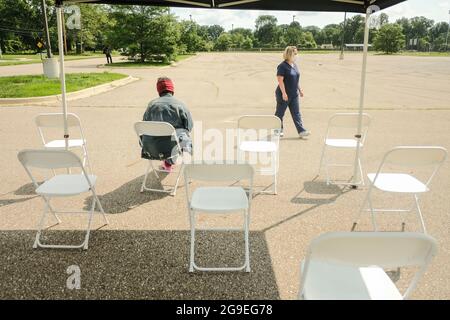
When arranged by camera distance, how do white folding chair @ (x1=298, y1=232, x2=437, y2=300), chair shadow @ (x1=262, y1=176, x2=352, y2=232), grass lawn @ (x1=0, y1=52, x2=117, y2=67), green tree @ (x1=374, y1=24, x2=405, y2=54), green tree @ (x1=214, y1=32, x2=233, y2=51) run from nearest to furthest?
→ white folding chair @ (x1=298, y1=232, x2=437, y2=300) → chair shadow @ (x1=262, y1=176, x2=352, y2=232) → grass lawn @ (x1=0, y1=52, x2=117, y2=67) → green tree @ (x1=374, y1=24, x2=405, y2=54) → green tree @ (x1=214, y1=32, x2=233, y2=51)

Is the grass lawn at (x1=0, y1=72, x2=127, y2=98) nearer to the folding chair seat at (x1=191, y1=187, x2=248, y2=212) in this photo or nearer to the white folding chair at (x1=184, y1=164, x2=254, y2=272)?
the folding chair seat at (x1=191, y1=187, x2=248, y2=212)

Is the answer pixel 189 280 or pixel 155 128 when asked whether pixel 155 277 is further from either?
pixel 155 128

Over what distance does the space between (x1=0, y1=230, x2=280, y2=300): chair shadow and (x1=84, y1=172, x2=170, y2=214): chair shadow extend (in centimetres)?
66

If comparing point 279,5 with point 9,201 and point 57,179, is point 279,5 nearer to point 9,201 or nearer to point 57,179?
point 57,179

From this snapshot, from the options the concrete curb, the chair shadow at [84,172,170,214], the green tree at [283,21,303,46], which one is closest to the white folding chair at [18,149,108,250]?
the chair shadow at [84,172,170,214]

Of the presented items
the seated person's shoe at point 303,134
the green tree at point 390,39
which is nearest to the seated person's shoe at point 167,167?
the seated person's shoe at point 303,134

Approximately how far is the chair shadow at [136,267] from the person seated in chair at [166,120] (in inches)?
57.5

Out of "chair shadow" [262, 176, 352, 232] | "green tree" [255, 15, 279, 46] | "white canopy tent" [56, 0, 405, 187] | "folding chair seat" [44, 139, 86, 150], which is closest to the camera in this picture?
"chair shadow" [262, 176, 352, 232]

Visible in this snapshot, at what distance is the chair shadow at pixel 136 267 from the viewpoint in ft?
10.0

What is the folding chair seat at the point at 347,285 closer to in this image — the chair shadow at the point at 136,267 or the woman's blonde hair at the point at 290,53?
the chair shadow at the point at 136,267

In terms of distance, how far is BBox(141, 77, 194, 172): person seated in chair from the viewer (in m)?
5.23

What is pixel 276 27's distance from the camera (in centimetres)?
12719
